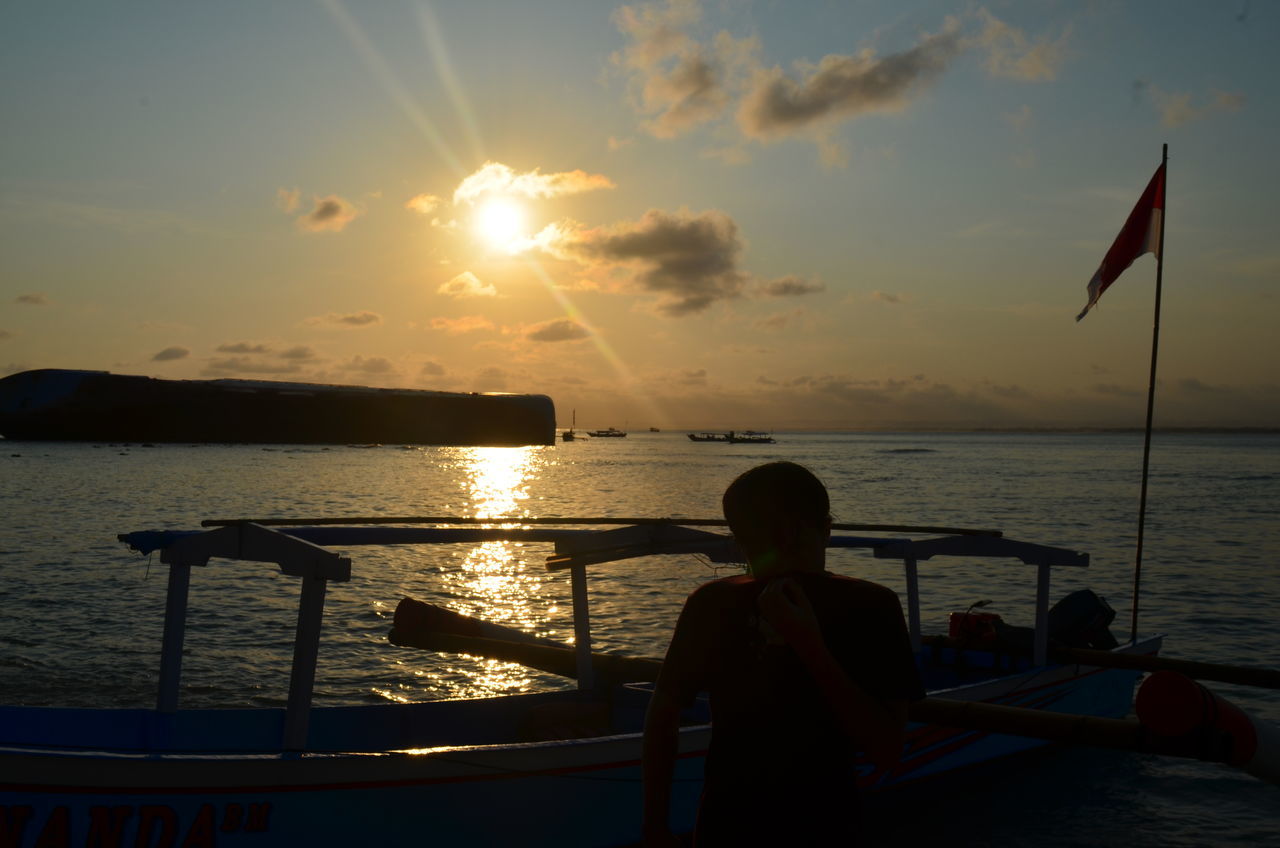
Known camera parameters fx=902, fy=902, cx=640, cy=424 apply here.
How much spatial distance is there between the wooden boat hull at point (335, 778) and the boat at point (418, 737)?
12 mm

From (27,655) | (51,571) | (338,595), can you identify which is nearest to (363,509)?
(51,571)

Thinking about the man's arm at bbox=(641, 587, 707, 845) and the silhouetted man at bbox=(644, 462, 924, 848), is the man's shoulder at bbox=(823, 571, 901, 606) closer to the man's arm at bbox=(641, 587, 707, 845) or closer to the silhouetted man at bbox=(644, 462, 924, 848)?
the silhouetted man at bbox=(644, 462, 924, 848)

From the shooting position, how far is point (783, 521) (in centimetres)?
253

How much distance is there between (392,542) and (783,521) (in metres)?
4.85

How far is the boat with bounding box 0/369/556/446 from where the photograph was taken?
145 m

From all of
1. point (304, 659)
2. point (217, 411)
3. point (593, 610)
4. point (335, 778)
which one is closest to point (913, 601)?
point (335, 778)

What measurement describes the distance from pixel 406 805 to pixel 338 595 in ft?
57.7

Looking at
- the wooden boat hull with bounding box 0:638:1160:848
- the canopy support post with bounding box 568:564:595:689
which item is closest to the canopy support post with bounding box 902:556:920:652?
the wooden boat hull with bounding box 0:638:1160:848

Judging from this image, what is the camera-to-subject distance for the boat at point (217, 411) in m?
145

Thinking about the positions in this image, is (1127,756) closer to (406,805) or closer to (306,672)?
(406,805)

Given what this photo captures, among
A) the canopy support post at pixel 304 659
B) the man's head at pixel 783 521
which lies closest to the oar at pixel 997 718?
the man's head at pixel 783 521

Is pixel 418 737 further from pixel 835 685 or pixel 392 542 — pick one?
pixel 835 685

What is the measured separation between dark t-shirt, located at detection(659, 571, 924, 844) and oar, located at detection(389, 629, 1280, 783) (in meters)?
1.48

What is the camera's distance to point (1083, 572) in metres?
28.6
